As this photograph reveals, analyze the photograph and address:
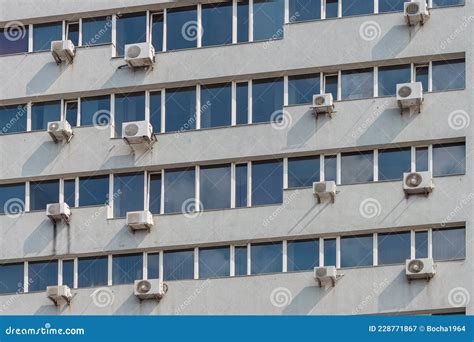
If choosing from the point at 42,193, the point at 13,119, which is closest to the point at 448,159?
the point at 42,193

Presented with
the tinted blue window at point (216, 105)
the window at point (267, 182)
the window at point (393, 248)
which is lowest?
the window at point (393, 248)

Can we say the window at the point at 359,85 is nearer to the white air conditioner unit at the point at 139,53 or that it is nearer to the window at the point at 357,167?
the window at the point at 357,167

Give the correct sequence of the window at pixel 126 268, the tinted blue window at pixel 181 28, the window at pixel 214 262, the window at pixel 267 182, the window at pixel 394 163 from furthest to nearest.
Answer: the tinted blue window at pixel 181 28 → the window at pixel 126 268 → the window at pixel 267 182 → the window at pixel 214 262 → the window at pixel 394 163

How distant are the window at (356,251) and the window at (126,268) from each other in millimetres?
4951

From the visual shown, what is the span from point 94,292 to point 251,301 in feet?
12.7

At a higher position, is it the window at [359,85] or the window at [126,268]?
the window at [359,85]

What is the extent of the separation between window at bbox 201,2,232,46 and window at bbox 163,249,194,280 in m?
5.18

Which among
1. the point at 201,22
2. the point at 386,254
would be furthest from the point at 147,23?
the point at 386,254

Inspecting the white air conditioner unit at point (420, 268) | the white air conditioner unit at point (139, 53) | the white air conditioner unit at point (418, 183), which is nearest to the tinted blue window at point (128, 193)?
the white air conditioner unit at point (139, 53)

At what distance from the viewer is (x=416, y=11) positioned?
46.9 m

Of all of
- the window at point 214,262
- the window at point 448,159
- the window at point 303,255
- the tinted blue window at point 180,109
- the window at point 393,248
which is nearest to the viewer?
the window at point 393,248

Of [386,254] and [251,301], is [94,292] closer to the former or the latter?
[251,301]

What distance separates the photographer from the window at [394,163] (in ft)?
154

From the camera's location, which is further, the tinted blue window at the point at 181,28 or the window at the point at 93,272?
the tinted blue window at the point at 181,28
